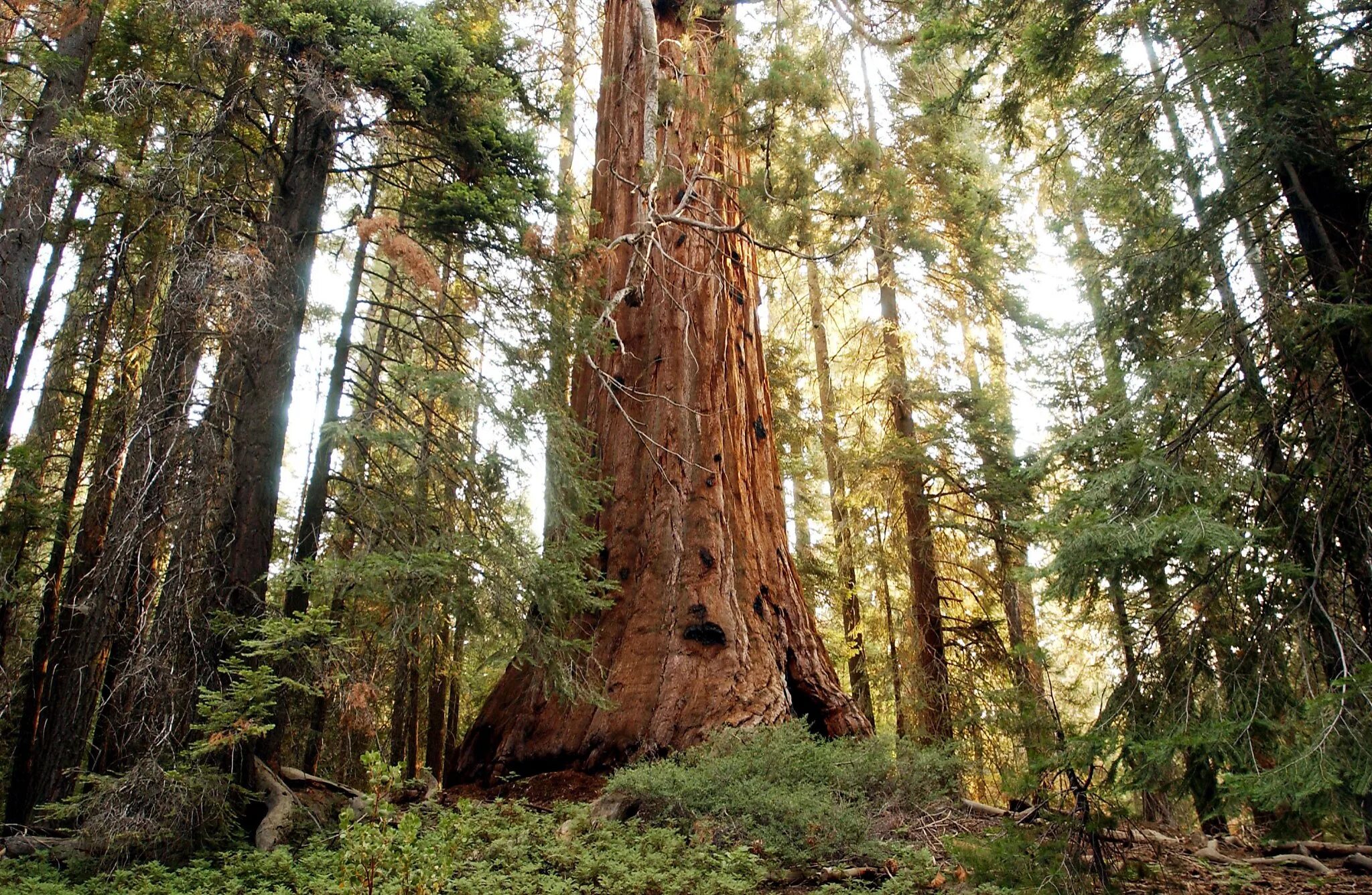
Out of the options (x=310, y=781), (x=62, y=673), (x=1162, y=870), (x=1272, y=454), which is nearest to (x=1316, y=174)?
(x=1272, y=454)

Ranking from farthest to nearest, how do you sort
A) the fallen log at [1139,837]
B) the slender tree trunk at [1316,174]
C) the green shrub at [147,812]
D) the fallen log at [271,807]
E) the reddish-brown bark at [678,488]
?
the reddish-brown bark at [678,488]
the fallen log at [271,807]
the slender tree trunk at [1316,174]
the green shrub at [147,812]
the fallen log at [1139,837]

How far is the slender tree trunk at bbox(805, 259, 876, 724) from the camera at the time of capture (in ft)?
36.2

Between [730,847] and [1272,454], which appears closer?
[730,847]

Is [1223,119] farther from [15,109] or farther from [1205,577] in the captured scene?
[15,109]

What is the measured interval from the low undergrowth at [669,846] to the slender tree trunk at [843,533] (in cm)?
564

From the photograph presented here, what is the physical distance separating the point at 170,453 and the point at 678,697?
12.9 feet

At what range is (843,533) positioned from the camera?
1142cm

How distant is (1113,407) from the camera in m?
5.22

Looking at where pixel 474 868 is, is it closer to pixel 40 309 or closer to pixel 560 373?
pixel 560 373

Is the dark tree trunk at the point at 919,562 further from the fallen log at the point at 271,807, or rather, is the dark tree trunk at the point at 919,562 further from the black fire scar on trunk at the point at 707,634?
the fallen log at the point at 271,807

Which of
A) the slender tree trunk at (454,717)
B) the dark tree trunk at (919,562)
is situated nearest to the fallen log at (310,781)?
the slender tree trunk at (454,717)

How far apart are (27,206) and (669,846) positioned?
21.8 ft

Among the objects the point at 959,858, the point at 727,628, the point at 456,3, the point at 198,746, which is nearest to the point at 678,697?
the point at 727,628

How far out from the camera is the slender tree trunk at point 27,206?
6078 millimetres
